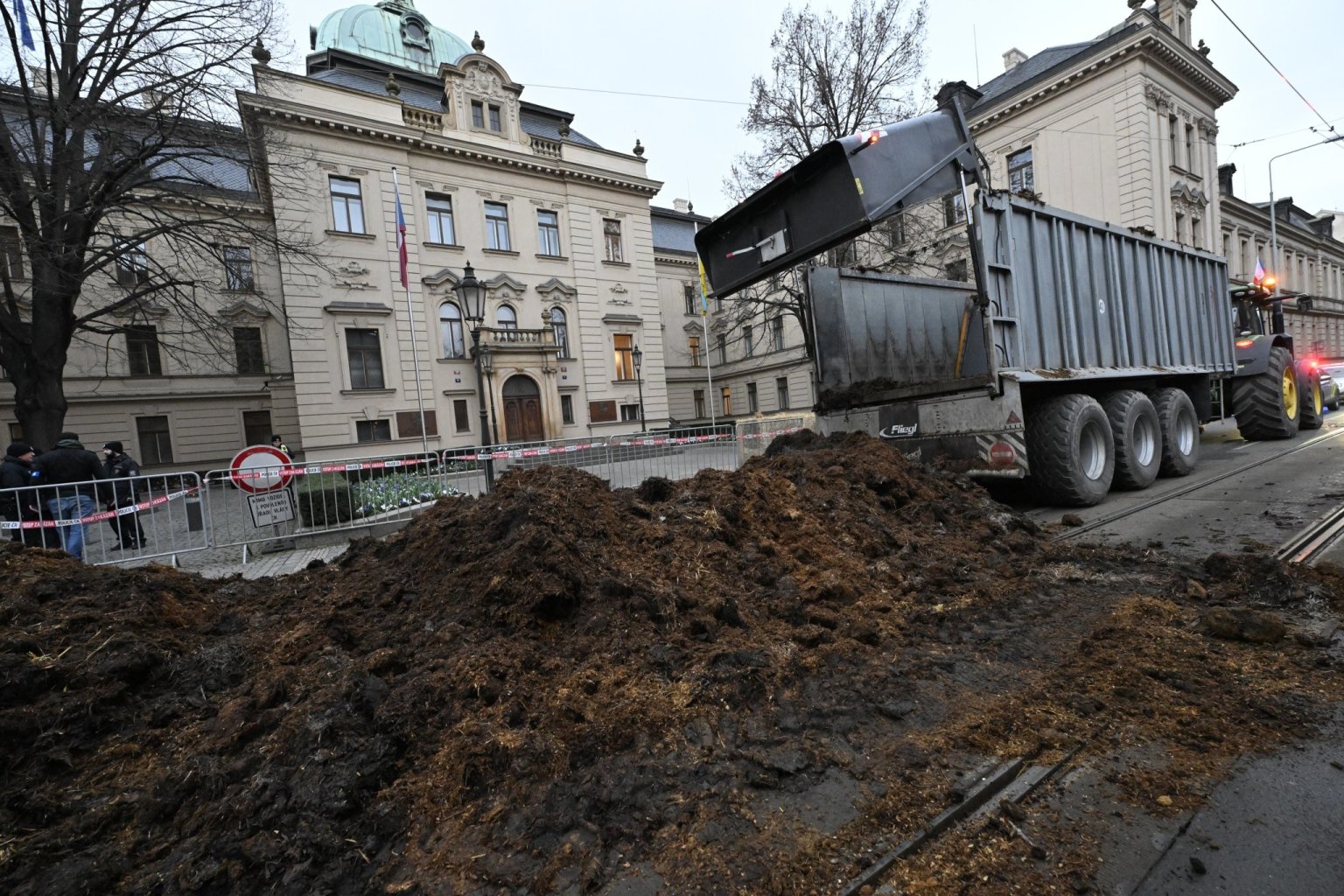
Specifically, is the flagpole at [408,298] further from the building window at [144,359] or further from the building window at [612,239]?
the building window at [144,359]

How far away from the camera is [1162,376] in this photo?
8617 mm

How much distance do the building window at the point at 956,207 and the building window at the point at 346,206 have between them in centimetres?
2166

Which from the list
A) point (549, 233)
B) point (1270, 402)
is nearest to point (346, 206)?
point (549, 233)

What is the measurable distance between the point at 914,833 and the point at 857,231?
4.84 meters

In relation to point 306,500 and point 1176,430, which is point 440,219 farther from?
point 1176,430

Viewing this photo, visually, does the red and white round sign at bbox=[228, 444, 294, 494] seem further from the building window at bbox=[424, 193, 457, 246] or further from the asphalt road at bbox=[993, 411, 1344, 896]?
the building window at bbox=[424, 193, 457, 246]

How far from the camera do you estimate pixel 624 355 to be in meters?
28.7

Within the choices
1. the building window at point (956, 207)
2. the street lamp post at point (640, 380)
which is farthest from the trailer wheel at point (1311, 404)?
the street lamp post at point (640, 380)

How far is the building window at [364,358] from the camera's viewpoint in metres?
22.1

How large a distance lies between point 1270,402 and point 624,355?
2236cm

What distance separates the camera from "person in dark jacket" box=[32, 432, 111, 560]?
7.25 m

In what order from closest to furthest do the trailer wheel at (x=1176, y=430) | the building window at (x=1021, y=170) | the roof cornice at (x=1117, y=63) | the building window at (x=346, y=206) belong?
the trailer wheel at (x=1176, y=430), the building window at (x=346, y=206), the roof cornice at (x=1117, y=63), the building window at (x=1021, y=170)

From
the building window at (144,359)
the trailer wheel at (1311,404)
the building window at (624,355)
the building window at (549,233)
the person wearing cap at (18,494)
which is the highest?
the building window at (549,233)

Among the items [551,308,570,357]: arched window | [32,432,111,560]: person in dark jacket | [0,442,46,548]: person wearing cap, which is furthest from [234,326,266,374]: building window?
[0,442,46,548]: person wearing cap
